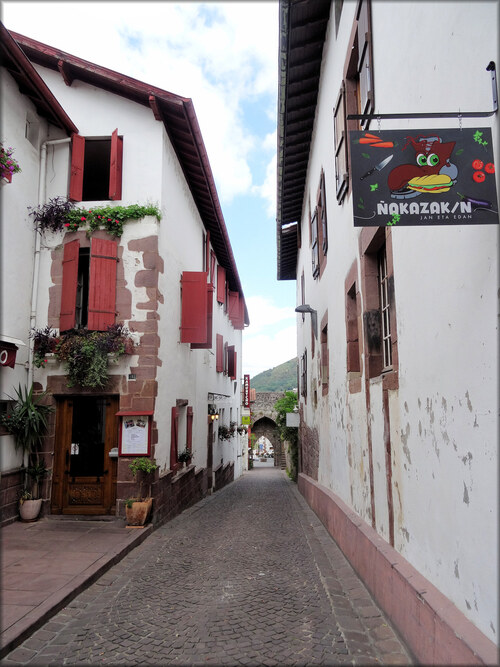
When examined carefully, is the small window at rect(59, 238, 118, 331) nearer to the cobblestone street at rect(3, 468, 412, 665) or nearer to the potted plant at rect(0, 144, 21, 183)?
the potted plant at rect(0, 144, 21, 183)

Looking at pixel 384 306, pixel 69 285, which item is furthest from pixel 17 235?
pixel 384 306

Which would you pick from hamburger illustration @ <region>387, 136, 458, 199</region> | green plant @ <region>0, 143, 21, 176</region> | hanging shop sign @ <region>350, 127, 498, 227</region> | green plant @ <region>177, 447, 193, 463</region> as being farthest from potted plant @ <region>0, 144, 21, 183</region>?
hamburger illustration @ <region>387, 136, 458, 199</region>

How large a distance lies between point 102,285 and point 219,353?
30.2 ft

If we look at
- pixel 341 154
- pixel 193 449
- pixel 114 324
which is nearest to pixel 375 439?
pixel 341 154

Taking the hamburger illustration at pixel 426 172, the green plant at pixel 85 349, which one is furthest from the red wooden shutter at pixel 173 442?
the hamburger illustration at pixel 426 172

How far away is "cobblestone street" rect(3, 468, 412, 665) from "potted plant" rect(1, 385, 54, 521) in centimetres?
214

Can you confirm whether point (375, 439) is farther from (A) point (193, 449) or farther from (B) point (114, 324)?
(A) point (193, 449)

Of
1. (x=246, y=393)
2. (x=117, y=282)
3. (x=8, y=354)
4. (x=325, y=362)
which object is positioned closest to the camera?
(x=8, y=354)

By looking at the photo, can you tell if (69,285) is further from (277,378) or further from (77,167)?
(277,378)

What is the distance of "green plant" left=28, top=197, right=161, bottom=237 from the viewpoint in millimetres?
8766

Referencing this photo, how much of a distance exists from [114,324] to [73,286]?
959 millimetres

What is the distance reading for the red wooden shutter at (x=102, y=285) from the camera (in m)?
8.43

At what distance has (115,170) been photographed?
891 centimetres

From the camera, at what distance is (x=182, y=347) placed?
10.8 meters
